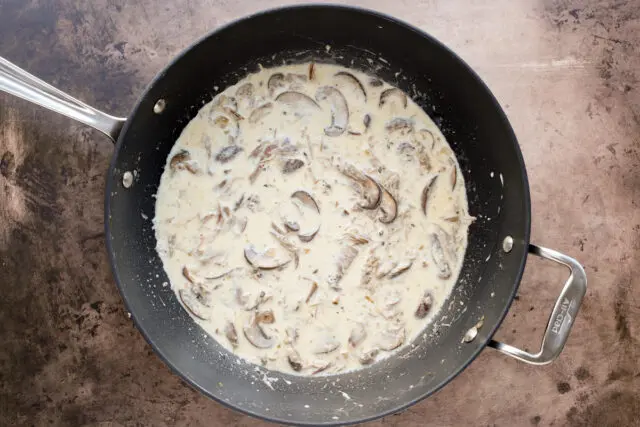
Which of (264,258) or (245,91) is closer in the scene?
(264,258)

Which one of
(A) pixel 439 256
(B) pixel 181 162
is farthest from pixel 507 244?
(B) pixel 181 162

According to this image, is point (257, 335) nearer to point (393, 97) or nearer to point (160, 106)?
point (160, 106)

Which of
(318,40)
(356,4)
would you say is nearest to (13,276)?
(318,40)

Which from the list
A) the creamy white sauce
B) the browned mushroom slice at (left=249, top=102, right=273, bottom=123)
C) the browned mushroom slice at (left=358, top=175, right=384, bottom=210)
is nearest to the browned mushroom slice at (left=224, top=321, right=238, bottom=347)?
the creamy white sauce

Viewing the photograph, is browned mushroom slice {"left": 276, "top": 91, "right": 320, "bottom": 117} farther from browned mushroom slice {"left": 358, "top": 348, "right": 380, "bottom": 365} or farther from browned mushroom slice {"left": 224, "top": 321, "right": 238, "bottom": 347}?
browned mushroom slice {"left": 358, "top": 348, "right": 380, "bottom": 365}

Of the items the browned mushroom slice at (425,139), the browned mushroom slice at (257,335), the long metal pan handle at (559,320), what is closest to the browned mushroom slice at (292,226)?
the browned mushroom slice at (257,335)
